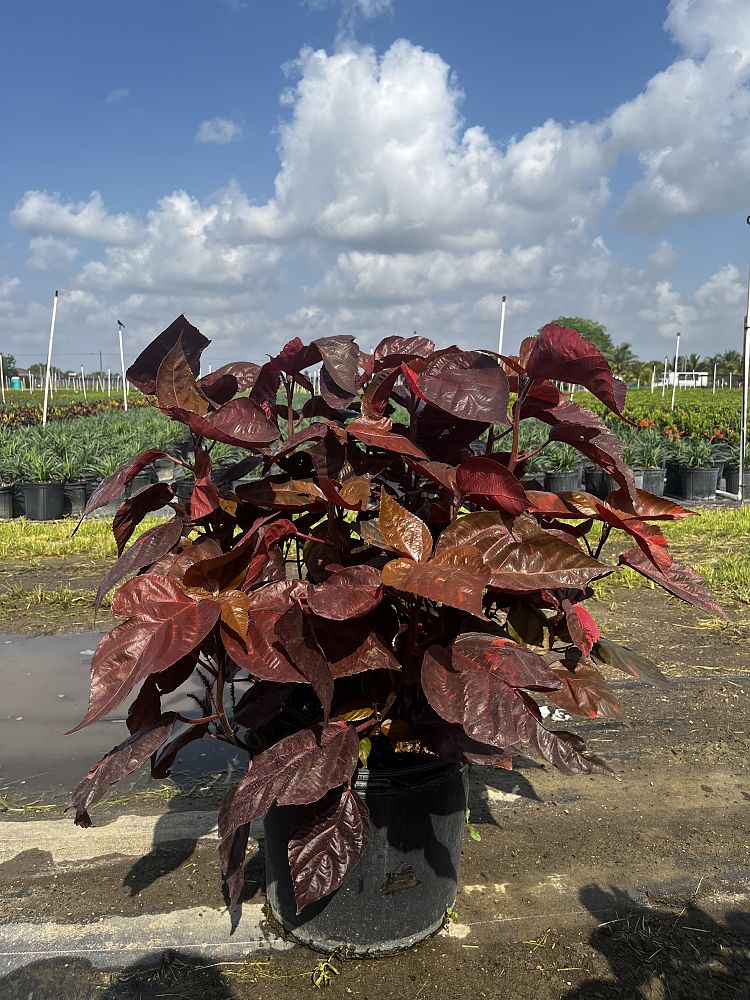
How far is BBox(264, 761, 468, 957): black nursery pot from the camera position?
5.31 ft

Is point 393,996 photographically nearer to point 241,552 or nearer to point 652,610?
point 241,552

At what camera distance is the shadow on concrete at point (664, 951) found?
165cm

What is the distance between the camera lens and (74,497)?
8.79 meters

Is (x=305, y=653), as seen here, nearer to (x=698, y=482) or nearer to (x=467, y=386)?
(x=467, y=386)

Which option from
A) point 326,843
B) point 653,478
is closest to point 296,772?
point 326,843

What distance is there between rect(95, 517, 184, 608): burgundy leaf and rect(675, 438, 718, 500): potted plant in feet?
32.4

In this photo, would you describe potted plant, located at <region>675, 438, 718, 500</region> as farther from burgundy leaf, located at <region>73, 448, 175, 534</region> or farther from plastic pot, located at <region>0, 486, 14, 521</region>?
burgundy leaf, located at <region>73, 448, 175, 534</region>

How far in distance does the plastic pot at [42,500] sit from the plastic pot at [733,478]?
337 inches

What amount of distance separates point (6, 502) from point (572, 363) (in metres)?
8.56

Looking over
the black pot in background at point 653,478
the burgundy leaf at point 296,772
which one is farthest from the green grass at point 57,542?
the black pot in background at point 653,478

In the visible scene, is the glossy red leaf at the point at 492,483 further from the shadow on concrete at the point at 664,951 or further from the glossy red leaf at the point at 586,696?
the shadow on concrete at the point at 664,951

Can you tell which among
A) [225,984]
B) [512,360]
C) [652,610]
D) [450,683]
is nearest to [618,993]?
[225,984]

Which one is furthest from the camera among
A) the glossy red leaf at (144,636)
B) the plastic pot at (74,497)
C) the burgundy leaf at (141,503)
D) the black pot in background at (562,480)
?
the black pot in background at (562,480)

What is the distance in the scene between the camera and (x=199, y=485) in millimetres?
1279
